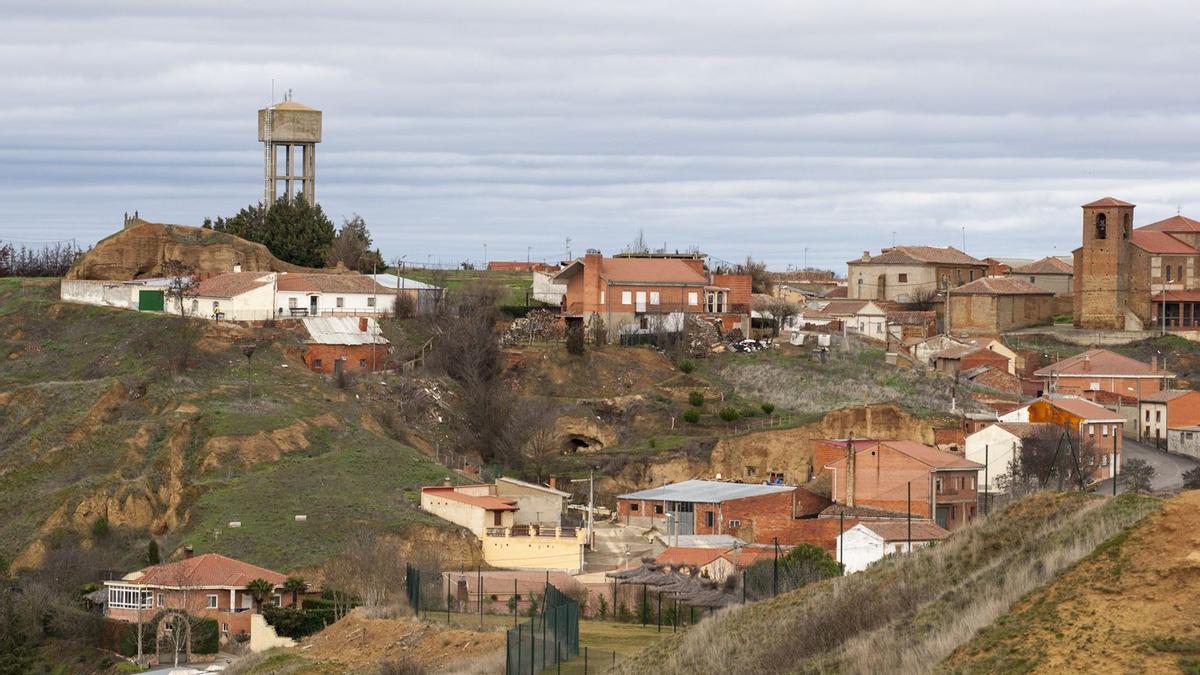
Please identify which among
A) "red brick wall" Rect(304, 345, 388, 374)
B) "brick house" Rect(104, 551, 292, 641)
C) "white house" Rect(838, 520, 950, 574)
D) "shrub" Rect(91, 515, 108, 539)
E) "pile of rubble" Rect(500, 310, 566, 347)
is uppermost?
"pile of rubble" Rect(500, 310, 566, 347)

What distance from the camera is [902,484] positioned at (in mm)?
53594

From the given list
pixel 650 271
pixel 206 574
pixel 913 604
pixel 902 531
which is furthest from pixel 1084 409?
pixel 913 604

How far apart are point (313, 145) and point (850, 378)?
1061 inches

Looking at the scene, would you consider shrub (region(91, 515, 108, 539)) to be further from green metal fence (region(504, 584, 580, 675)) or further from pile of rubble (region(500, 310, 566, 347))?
green metal fence (region(504, 584, 580, 675))

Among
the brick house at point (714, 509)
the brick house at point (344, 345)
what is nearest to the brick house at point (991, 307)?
the brick house at point (344, 345)

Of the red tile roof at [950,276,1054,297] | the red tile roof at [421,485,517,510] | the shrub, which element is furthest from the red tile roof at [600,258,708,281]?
the shrub

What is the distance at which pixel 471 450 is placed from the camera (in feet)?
207

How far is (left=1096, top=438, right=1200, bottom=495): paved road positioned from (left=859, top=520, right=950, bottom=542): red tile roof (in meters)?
10.5

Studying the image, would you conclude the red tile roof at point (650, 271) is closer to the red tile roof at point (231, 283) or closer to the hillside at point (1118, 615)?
the red tile roof at point (231, 283)

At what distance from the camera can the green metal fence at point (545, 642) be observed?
26.4 m

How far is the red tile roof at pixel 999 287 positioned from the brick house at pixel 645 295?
39.3ft

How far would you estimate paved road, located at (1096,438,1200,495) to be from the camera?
192 ft

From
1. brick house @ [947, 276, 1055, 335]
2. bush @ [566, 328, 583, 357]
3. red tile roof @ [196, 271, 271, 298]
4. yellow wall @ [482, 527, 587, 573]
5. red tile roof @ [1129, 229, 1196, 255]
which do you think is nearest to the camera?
yellow wall @ [482, 527, 587, 573]

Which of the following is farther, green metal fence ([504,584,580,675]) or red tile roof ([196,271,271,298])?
red tile roof ([196,271,271,298])
